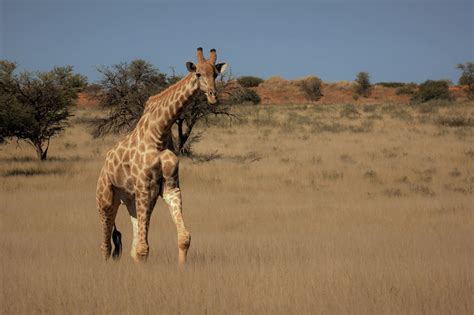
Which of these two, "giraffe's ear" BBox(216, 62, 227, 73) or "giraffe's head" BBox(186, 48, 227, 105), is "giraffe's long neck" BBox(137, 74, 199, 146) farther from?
"giraffe's ear" BBox(216, 62, 227, 73)

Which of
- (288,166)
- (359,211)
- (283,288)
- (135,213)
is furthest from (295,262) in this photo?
(288,166)

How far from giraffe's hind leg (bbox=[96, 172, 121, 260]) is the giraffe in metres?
0.01

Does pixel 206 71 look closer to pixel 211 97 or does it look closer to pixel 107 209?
pixel 211 97

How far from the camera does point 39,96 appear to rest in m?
23.0

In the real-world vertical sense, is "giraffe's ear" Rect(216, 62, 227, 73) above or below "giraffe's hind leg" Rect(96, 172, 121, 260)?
above

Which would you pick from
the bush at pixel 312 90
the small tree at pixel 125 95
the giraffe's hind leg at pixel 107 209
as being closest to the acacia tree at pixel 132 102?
the small tree at pixel 125 95

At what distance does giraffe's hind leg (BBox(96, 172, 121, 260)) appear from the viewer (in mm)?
7730

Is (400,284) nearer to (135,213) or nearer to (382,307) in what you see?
(382,307)

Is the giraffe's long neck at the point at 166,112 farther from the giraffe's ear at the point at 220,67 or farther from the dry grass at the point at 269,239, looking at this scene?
the dry grass at the point at 269,239

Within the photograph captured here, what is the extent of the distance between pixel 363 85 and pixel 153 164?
9089cm

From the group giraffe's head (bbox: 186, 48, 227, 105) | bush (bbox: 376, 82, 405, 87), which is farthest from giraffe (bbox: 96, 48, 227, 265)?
bush (bbox: 376, 82, 405, 87)

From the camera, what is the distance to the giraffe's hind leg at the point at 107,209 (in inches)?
304

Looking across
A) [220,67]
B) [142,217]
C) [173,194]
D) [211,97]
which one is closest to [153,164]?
[173,194]

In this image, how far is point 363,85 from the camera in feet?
310
